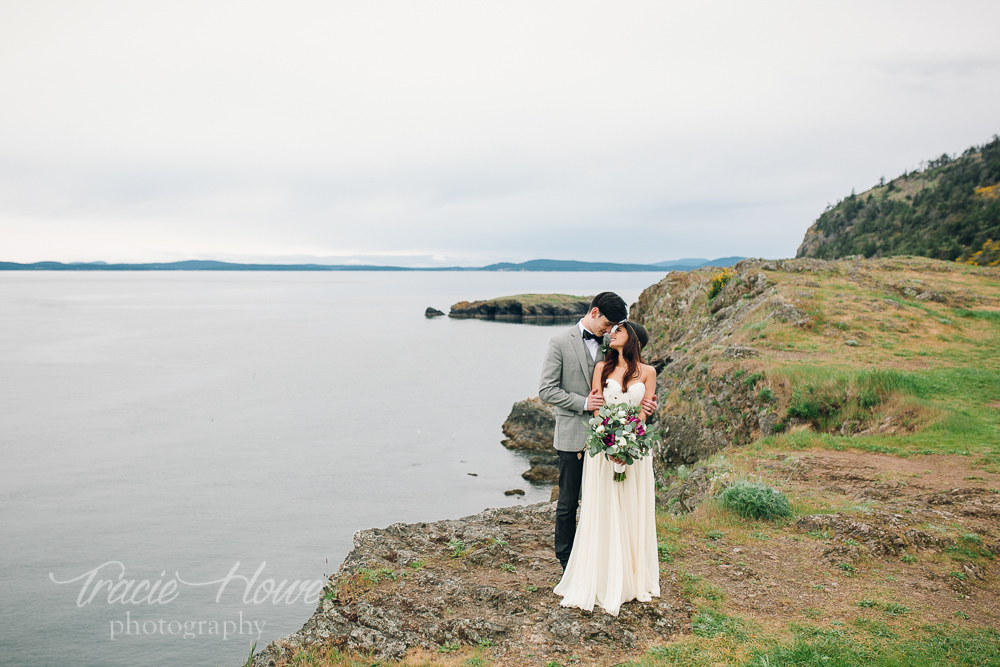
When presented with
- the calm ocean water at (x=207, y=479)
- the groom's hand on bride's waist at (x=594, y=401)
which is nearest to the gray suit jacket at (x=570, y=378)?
the groom's hand on bride's waist at (x=594, y=401)

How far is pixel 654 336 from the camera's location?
108ft

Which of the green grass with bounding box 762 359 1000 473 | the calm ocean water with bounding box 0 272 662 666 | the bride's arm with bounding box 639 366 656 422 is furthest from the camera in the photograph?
the calm ocean water with bounding box 0 272 662 666

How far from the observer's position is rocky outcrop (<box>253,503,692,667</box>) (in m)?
5.93

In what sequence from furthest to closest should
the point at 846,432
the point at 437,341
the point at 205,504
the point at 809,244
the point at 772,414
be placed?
the point at 809,244
the point at 437,341
the point at 205,504
the point at 772,414
the point at 846,432

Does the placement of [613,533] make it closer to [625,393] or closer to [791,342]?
[625,393]

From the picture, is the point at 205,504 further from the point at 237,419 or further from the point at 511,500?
the point at 237,419

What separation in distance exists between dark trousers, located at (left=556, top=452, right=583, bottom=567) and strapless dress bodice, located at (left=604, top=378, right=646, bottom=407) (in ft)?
2.54

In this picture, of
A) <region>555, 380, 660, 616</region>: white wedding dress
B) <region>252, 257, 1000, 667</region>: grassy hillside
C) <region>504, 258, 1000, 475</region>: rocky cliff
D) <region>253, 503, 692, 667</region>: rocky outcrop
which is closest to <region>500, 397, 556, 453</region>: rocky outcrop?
<region>504, 258, 1000, 475</region>: rocky cliff

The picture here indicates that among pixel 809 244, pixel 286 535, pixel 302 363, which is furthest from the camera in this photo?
pixel 809 244

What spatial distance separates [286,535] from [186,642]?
694cm

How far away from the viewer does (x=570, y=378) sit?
6.31 metres

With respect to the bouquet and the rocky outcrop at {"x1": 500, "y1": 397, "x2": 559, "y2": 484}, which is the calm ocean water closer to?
the rocky outcrop at {"x1": 500, "y1": 397, "x2": 559, "y2": 484}

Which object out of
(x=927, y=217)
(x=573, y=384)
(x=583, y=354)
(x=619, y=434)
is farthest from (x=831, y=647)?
(x=927, y=217)

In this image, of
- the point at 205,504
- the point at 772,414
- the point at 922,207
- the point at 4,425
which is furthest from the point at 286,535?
the point at 922,207
